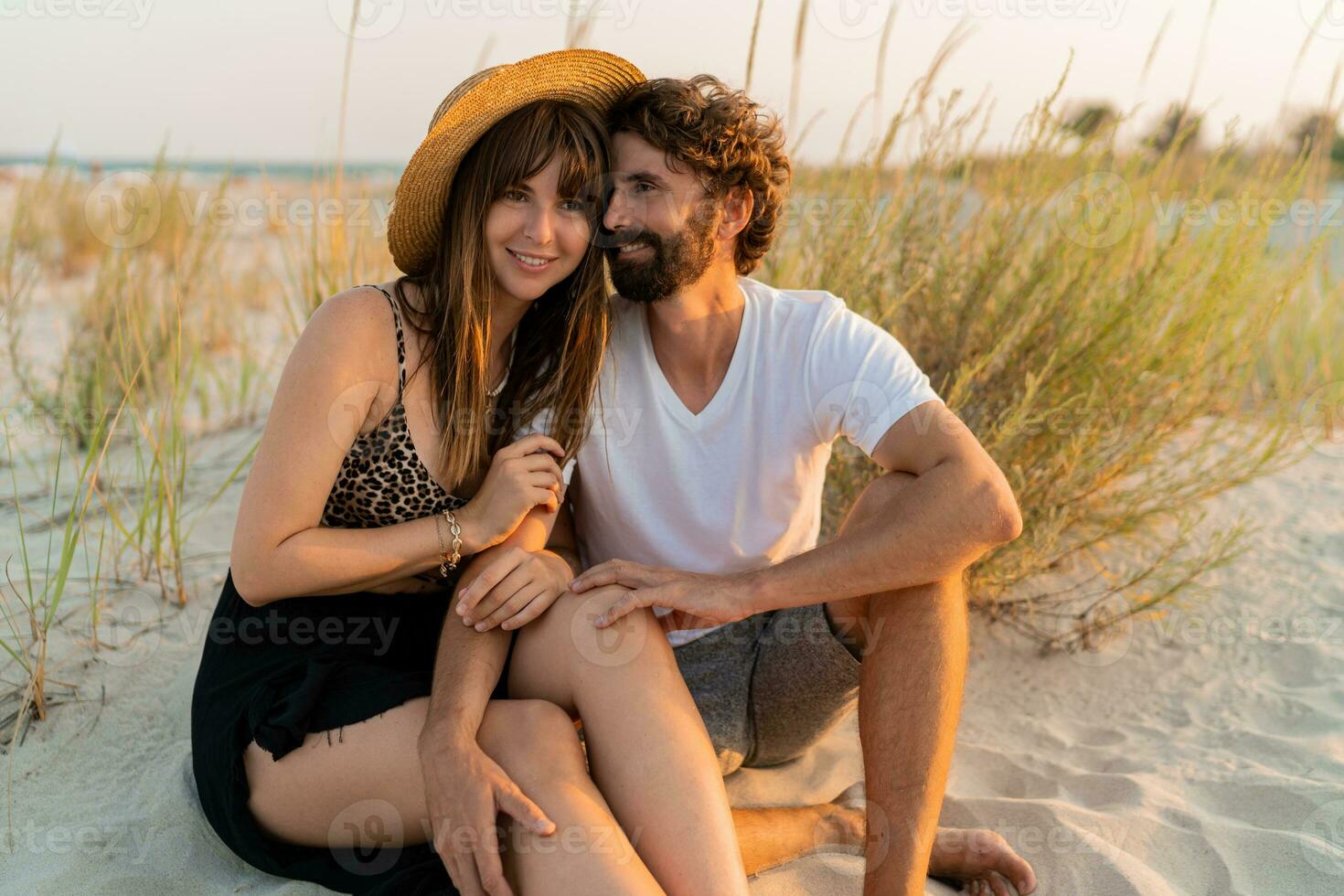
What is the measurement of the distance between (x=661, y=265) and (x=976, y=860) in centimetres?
143

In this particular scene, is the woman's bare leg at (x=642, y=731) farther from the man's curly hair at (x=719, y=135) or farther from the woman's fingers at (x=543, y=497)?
the man's curly hair at (x=719, y=135)

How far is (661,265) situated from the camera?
238cm

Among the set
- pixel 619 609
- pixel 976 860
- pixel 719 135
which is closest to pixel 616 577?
pixel 619 609

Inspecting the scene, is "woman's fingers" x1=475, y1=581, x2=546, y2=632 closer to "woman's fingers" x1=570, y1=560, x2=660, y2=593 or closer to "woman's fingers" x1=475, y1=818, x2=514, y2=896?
"woman's fingers" x1=570, y1=560, x2=660, y2=593

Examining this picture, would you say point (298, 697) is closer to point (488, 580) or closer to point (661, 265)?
point (488, 580)

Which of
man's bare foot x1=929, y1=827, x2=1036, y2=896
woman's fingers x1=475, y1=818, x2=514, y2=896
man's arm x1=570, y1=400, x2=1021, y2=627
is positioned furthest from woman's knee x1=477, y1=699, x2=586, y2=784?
man's bare foot x1=929, y1=827, x2=1036, y2=896

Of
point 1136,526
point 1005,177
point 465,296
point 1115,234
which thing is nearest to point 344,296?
point 465,296

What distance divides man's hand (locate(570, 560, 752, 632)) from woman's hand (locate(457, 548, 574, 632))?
0.07 m

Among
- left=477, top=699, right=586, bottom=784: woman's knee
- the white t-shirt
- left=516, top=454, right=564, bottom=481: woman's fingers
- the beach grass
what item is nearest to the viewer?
left=477, top=699, right=586, bottom=784: woman's knee

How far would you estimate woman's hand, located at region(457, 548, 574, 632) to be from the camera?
2021 mm

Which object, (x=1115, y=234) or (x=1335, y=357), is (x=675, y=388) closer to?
(x=1115, y=234)

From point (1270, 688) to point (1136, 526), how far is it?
2.00ft

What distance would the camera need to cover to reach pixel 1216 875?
2.18m

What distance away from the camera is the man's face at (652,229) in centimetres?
238
